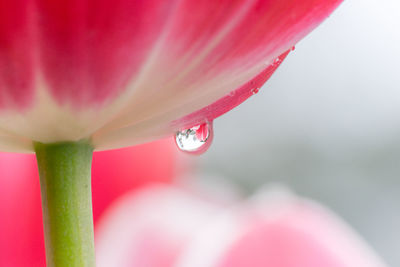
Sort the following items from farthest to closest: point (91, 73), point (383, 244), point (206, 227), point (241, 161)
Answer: point (241, 161) < point (383, 244) < point (206, 227) < point (91, 73)

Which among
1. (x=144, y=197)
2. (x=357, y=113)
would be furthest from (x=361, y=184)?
(x=144, y=197)

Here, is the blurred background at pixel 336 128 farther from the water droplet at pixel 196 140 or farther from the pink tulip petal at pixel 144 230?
the water droplet at pixel 196 140

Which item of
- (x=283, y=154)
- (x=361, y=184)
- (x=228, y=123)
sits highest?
(x=228, y=123)

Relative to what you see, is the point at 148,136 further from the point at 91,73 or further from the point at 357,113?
the point at 357,113

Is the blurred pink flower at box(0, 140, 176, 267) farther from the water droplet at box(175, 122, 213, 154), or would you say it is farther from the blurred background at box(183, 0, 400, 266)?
the blurred background at box(183, 0, 400, 266)

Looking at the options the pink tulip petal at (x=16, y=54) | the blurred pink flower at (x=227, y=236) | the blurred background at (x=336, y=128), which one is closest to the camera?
the pink tulip petal at (x=16, y=54)

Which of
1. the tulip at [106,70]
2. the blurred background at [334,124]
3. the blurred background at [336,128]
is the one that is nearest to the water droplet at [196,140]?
the tulip at [106,70]

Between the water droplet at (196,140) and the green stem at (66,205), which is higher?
the water droplet at (196,140)
